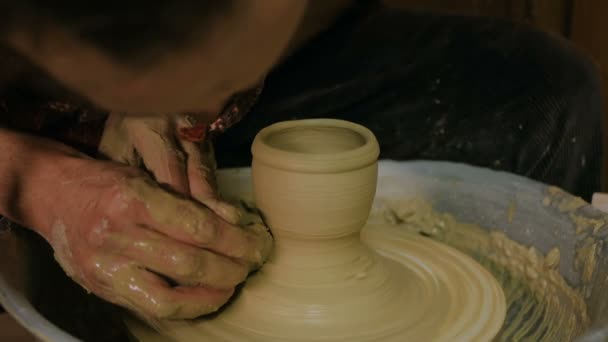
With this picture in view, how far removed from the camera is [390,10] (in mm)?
1847

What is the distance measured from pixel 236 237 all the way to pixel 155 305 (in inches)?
5.3

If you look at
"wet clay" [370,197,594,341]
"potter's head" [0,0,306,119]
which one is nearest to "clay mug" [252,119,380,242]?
"wet clay" [370,197,594,341]

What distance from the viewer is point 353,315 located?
0.91 metres

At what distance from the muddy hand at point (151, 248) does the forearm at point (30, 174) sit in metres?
0.07

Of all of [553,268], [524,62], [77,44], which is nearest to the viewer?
[77,44]

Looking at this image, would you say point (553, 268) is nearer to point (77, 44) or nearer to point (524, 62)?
point (524, 62)

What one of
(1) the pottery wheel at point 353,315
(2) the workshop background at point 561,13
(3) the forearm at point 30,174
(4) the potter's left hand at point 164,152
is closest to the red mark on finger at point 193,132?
(4) the potter's left hand at point 164,152

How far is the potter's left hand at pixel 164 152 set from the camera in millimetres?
1013

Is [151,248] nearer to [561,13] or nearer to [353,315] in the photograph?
[353,315]

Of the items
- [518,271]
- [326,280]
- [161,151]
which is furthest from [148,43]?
[518,271]

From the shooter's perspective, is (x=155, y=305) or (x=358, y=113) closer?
(x=155, y=305)

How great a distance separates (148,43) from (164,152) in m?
0.76

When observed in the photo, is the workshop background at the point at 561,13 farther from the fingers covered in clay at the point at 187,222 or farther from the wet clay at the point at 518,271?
the fingers covered in clay at the point at 187,222

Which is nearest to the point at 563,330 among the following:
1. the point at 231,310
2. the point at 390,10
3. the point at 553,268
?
the point at 553,268
